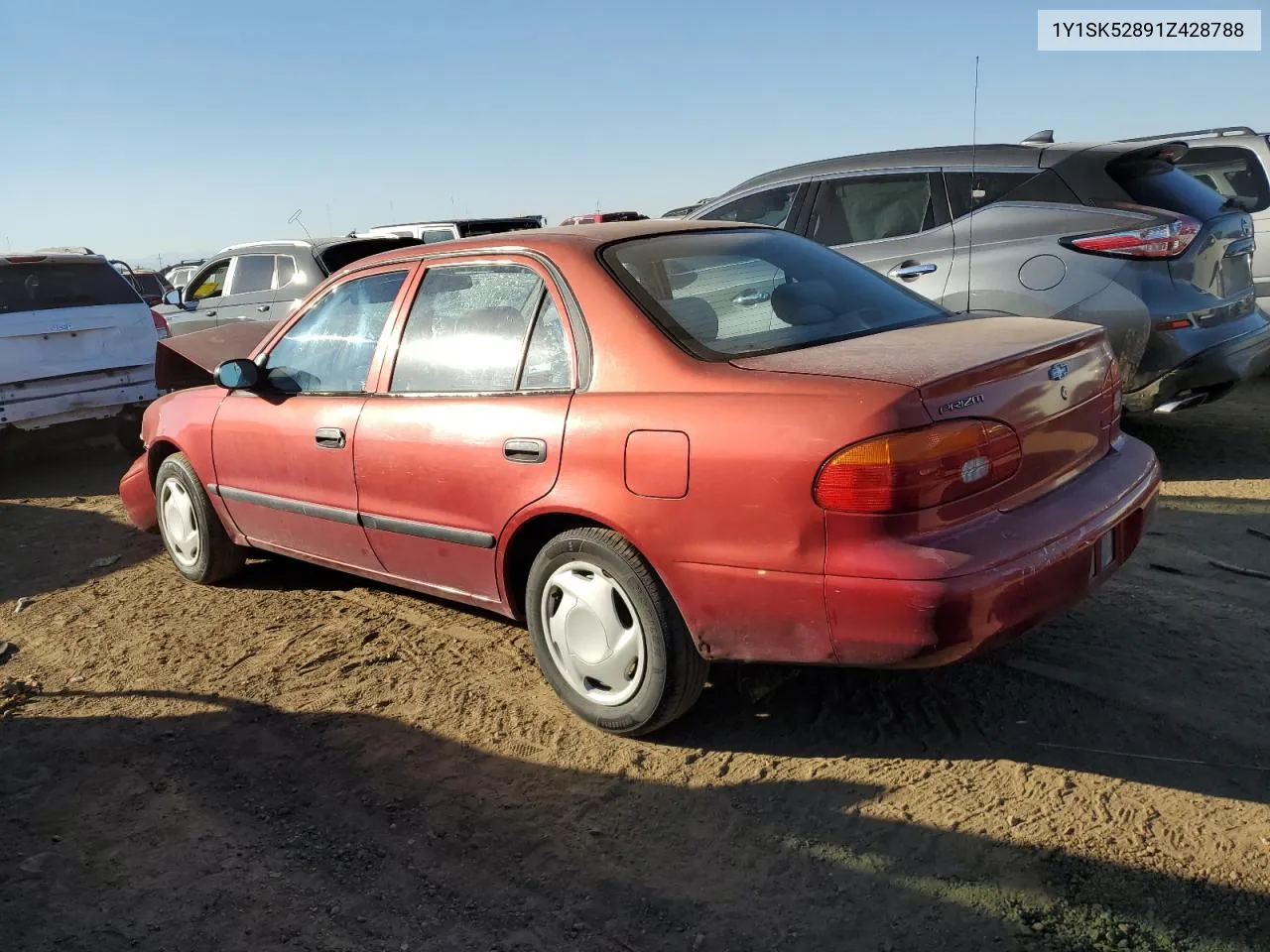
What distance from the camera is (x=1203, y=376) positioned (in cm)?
575

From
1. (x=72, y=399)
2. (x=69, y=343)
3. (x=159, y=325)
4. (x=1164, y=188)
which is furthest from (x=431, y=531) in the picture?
(x=159, y=325)

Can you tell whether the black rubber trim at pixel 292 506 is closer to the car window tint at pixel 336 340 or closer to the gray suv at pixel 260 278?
the car window tint at pixel 336 340

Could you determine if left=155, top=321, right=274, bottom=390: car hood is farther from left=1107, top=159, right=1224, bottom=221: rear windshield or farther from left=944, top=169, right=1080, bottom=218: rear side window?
left=1107, top=159, right=1224, bottom=221: rear windshield

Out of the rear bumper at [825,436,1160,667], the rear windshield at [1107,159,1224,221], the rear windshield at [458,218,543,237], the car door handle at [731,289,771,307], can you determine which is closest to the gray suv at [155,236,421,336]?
the rear windshield at [458,218,543,237]

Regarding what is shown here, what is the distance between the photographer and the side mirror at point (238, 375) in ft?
15.0

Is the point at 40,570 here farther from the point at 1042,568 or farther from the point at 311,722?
the point at 1042,568

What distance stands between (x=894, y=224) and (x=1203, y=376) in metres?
1.99

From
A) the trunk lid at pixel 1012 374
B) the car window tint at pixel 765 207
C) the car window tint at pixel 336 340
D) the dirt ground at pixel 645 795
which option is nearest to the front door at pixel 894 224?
the car window tint at pixel 765 207

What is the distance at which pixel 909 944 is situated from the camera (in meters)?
2.37

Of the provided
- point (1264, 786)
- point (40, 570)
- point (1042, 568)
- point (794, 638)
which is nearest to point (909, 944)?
point (794, 638)

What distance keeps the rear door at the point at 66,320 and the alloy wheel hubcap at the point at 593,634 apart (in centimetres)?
632

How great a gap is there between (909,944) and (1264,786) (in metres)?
1.21

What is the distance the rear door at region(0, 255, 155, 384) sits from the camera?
26.1 feet

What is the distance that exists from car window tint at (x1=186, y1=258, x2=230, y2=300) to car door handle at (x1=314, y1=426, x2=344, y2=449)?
285 inches
